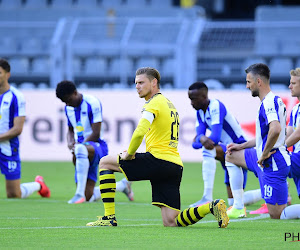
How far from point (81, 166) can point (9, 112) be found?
1523mm

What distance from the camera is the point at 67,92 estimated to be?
978 cm

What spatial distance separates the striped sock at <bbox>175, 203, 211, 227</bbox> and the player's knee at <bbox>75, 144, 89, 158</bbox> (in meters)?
3.48

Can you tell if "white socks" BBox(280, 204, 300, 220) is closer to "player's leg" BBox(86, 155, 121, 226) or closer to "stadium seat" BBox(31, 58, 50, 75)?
"player's leg" BBox(86, 155, 121, 226)

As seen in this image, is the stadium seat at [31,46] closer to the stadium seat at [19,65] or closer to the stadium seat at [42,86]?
the stadium seat at [19,65]

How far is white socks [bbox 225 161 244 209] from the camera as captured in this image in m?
8.12

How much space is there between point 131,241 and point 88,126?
15.6ft

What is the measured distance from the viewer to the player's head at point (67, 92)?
31.9ft

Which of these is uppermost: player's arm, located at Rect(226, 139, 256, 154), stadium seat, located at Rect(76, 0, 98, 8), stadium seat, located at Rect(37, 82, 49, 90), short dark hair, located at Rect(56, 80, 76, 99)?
stadium seat, located at Rect(76, 0, 98, 8)

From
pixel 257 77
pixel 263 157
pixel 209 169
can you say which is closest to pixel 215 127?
pixel 209 169

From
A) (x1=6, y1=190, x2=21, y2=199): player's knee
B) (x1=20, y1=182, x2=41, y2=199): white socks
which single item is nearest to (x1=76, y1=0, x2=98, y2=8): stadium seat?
(x1=20, y1=182, x2=41, y2=199): white socks

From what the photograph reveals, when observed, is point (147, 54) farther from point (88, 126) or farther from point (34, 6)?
point (88, 126)

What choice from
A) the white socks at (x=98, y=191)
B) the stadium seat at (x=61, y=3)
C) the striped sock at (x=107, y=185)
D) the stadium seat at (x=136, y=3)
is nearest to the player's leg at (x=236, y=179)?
the striped sock at (x=107, y=185)

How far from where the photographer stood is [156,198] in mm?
6809

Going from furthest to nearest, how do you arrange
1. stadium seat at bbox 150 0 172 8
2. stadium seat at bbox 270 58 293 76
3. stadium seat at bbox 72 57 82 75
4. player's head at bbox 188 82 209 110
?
stadium seat at bbox 150 0 172 8 → stadium seat at bbox 270 58 293 76 → stadium seat at bbox 72 57 82 75 → player's head at bbox 188 82 209 110
